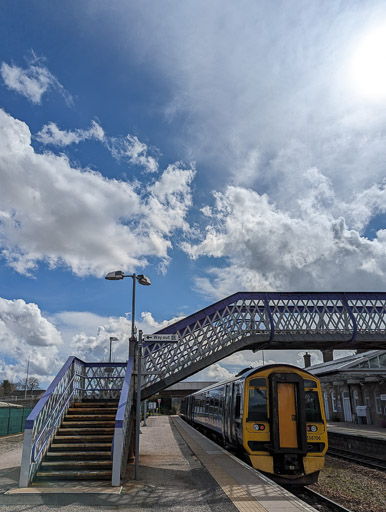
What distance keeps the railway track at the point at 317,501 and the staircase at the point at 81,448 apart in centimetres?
457

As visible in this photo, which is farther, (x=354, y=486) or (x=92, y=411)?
(x=92, y=411)

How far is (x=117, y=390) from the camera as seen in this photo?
44.1 feet

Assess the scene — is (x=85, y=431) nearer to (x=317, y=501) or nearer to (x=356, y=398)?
(x=317, y=501)

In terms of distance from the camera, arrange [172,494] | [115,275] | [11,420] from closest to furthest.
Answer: [172,494], [115,275], [11,420]

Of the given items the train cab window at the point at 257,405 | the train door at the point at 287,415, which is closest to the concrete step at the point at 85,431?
the train cab window at the point at 257,405

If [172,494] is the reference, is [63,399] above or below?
above

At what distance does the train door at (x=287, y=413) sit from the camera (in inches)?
404

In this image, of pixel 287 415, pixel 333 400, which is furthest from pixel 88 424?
pixel 333 400

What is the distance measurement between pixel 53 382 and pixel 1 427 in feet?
46.4

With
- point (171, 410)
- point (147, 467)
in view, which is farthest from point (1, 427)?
point (171, 410)

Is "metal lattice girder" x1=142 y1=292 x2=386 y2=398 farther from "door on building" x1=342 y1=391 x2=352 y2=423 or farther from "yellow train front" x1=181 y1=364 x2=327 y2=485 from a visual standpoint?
"door on building" x1=342 y1=391 x2=352 y2=423

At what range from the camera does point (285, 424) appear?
10.5 metres

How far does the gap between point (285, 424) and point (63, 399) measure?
6.25 metres

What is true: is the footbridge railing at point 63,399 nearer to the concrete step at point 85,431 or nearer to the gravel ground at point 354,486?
the concrete step at point 85,431
